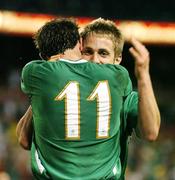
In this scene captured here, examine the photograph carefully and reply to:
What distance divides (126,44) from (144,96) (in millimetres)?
12272

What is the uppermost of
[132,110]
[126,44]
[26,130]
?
[126,44]

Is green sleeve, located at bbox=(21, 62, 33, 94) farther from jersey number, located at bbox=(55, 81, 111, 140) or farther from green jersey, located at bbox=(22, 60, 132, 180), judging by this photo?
jersey number, located at bbox=(55, 81, 111, 140)

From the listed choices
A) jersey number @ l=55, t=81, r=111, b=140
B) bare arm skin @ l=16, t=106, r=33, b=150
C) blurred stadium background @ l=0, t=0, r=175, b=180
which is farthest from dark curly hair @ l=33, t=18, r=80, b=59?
blurred stadium background @ l=0, t=0, r=175, b=180

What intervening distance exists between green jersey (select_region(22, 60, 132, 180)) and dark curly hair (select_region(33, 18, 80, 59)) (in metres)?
0.07

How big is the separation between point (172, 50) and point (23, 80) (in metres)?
15.8

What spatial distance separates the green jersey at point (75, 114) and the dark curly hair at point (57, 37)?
68 millimetres

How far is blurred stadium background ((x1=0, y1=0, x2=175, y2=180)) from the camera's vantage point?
1129cm

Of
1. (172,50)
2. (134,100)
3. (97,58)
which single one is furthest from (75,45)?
(172,50)

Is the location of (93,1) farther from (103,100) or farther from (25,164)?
(103,100)

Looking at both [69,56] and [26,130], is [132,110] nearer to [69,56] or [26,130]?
[69,56]

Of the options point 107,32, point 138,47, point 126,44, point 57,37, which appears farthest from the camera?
point 126,44

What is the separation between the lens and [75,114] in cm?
300

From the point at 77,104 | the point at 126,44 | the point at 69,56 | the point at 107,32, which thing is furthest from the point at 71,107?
the point at 126,44

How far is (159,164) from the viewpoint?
11117mm
